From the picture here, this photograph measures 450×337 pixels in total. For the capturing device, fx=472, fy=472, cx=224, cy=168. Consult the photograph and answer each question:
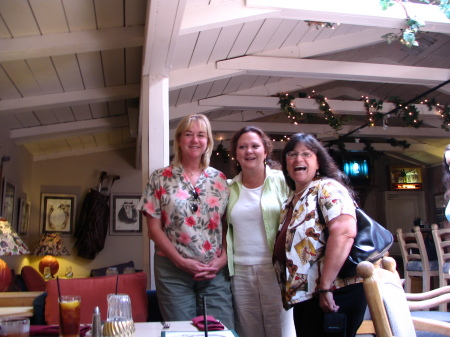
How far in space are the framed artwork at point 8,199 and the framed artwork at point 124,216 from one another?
6.33 ft

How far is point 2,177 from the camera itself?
461 cm

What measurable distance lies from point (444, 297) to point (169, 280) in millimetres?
1529

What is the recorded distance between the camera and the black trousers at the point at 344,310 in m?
1.88

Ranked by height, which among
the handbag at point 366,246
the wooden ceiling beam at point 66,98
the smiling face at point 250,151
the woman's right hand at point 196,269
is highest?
the wooden ceiling beam at point 66,98

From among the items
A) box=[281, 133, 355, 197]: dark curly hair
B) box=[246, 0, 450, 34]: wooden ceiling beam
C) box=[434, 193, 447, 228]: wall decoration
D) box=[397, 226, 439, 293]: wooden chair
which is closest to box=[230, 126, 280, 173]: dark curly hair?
box=[281, 133, 355, 197]: dark curly hair

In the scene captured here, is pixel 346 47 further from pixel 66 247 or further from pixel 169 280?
pixel 66 247

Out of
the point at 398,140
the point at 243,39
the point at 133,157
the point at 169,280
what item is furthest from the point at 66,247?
the point at 398,140

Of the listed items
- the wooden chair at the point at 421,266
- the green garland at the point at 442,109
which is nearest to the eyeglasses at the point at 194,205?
the wooden chair at the point at 421,266

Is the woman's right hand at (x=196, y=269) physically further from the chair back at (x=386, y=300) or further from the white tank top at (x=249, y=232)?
the chair back at (x=386, y=300)

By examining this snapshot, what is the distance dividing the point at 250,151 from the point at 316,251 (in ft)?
2.22

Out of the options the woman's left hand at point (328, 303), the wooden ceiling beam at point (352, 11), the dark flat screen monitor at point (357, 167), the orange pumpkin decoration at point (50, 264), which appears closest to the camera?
the woman's left hand at point (328, 303)

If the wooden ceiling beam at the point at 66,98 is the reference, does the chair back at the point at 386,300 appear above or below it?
below

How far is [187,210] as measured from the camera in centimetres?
234

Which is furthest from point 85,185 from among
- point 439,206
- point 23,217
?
point 439,206
